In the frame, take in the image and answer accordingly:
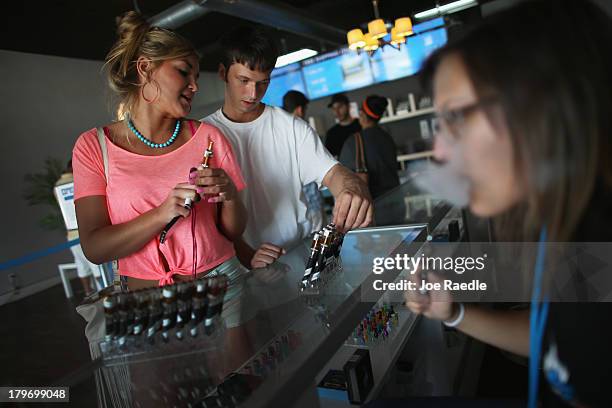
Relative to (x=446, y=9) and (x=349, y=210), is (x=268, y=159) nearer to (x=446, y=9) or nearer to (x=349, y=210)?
(x=349, y=210)

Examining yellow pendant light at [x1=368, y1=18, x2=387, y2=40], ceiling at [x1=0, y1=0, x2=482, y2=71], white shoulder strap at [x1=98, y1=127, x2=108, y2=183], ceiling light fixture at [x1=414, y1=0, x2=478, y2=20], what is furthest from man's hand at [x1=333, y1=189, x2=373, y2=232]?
ceiling light fixture at [x1=414, y1=0, x2=478, y2=20]

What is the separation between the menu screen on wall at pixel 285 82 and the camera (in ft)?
26.8

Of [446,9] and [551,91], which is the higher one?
[446,9]

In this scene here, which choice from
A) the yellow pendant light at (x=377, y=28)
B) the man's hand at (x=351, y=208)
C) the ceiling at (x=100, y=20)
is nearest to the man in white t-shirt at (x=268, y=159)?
the man's hand at (x=351, y=208)

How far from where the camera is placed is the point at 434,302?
2.90 feet

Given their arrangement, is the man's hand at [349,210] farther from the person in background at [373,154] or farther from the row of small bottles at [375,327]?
the person in background at [373,154]

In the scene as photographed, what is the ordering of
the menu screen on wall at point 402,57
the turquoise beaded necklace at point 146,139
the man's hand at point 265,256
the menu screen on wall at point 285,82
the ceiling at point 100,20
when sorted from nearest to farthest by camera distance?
the turquoise beaded necklace at point 146,139 → the man's hand at point 265,256 → the ceiling at point 100,20 → the menu screen on wall at point 402,57 → the menu screen on wall at point 285,82

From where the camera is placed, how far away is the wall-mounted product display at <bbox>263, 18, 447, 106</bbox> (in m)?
6.97

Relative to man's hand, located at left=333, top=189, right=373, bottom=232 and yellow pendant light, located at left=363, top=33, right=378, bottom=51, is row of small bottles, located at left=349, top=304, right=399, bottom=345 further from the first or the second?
yellow pendant light, located at left=363, top=33, right=378, bottom=51

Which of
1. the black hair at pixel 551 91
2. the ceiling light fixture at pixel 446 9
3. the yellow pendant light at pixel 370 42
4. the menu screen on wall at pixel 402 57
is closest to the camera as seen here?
the black hair at pixel 551 91

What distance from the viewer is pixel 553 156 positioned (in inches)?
22.9

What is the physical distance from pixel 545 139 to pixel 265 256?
3.64ft

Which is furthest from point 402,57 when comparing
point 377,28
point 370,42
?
point 377,28

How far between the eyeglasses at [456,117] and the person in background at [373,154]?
108 inches
